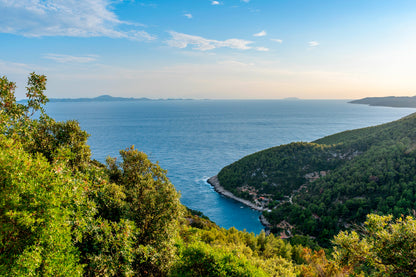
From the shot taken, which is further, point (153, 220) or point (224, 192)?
point (224, 192)

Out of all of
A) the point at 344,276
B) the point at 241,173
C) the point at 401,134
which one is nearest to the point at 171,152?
the point at 241,173

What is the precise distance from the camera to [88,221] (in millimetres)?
10055

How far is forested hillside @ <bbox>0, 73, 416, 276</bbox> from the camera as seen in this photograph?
24.5 feet

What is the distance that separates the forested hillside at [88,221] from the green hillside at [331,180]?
4969 centimetres

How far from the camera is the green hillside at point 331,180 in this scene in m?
56.6

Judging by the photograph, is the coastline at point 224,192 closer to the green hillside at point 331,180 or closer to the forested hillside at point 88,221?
the green hillside at point 331,180

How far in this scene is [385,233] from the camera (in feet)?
37.5

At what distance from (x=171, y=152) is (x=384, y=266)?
108728 mm

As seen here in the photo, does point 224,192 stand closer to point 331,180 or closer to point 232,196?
point 232,196

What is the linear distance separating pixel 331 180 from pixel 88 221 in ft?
244

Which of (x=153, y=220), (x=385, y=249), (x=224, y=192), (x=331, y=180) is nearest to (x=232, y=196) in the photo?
(x=224, y=192)

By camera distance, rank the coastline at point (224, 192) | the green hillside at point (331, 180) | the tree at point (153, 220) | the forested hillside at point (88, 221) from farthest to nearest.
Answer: the coastline at point (224, 192) → the green hillside at point (331, 180) → the tree at point (153, 220) → the forested hillside at point (88, 221)

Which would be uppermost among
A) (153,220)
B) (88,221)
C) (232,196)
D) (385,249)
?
(88,221)

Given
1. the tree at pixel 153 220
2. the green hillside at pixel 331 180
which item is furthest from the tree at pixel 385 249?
the green hillside at pixel 331 180
